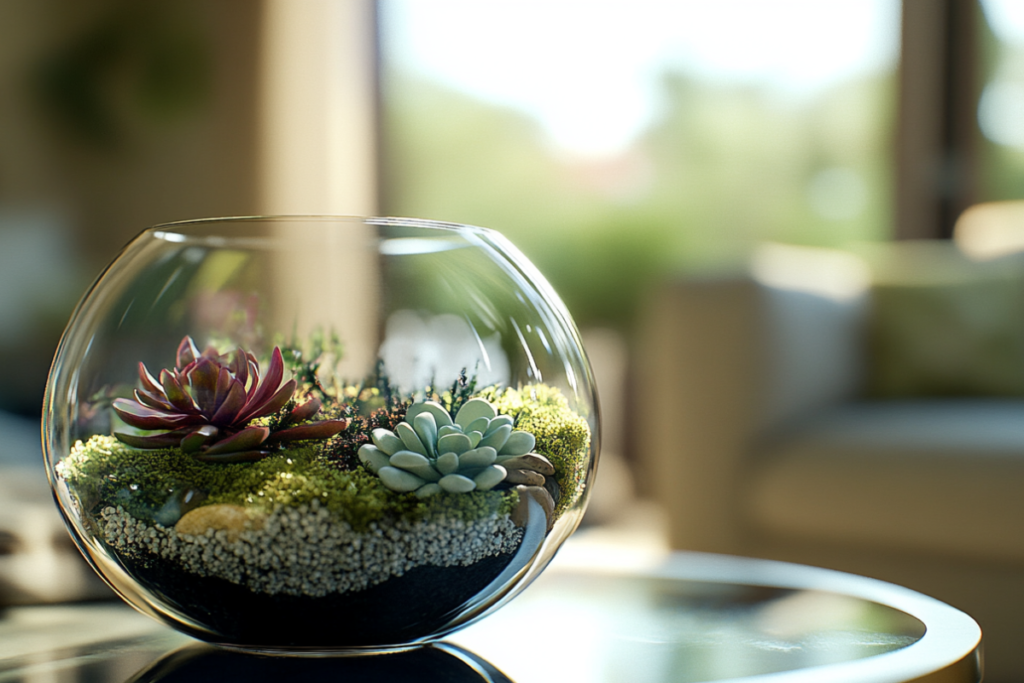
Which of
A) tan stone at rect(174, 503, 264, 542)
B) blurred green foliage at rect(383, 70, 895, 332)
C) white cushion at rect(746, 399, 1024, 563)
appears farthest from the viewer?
blurred green foliage at rect(383, 70, 895, 332)

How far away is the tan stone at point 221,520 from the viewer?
0.39 metres

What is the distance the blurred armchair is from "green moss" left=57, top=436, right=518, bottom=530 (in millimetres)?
1058

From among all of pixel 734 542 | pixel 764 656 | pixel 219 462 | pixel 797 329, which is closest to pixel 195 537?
pixel 219 462

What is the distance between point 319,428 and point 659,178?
9.26ft

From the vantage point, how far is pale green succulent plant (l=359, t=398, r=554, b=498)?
392 mm

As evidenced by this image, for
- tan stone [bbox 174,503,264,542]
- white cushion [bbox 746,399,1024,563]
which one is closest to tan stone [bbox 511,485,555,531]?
tan stone [bbox 174,503,264,542]

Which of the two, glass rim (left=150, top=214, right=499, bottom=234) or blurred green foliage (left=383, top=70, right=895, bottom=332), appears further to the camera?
blurred green foliage (left=383, top=70, right=895, bottom=332)

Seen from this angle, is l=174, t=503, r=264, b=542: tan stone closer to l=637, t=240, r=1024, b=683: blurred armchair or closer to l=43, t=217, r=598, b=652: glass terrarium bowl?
l=43, t=217, r=598, b=652: glass terrarium bowl

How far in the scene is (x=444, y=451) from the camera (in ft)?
1.30

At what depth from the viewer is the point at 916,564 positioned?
1312mm

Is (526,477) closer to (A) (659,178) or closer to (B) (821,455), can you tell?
(B) (821,455)

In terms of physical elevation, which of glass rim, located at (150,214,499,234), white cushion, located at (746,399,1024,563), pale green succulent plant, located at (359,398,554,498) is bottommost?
white cushion, located at (746,399,1024,563)

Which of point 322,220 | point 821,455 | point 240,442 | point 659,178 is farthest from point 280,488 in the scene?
point 659,178

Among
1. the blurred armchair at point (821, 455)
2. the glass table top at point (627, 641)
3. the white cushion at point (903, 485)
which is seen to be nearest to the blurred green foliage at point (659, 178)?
the blurred armchair at point (821, 455)
